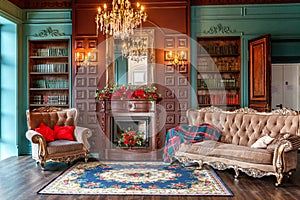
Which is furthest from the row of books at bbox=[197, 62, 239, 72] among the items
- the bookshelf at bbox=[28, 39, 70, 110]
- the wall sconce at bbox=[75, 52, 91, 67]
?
the bookshelf at bbox=[28, 39, 70, 110]

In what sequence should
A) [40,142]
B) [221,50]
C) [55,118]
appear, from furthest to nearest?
[221,50] < [55,118] < [40,142]

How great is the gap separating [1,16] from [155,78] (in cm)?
330

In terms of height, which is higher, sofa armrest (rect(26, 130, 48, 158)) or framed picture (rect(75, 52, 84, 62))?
framed picture (rect(75, 52, 84, 62))

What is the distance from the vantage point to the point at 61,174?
204 inches

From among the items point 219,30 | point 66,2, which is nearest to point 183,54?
point 219,30

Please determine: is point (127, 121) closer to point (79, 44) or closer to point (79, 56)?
point (79, 56)

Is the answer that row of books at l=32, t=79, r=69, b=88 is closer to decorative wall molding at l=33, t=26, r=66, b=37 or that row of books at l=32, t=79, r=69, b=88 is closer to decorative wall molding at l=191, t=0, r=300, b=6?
decorative wall molding at l=33, t=26, r=66, b=37

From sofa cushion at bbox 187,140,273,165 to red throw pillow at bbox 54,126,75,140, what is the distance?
7.43ft

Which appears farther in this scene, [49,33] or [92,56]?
[49,33]

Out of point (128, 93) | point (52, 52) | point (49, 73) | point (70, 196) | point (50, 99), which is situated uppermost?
point (52, 52)

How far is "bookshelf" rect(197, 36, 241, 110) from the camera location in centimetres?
713

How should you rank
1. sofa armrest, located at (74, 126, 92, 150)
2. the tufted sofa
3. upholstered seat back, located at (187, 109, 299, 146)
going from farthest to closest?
sofa armrest, located at (74, 126, 92, 150) < upholstered seat back, located at (187, 109, 299, 146) < the tufted sofa

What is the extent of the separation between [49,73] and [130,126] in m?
2.17

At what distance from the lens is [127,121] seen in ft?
22.4
